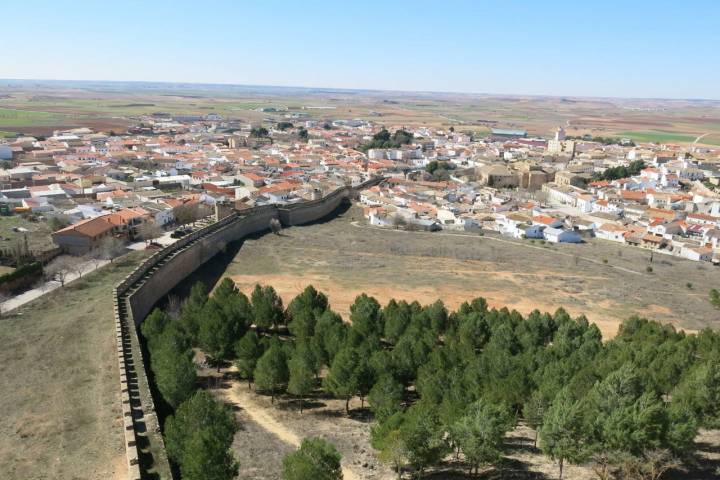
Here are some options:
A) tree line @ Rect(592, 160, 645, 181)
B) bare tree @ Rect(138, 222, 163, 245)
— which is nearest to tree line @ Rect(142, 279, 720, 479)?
bare tree @ Rect(138, 222, 163, 245)

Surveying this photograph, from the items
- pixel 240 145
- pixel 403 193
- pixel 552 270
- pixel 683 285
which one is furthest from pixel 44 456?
pixel 240 145

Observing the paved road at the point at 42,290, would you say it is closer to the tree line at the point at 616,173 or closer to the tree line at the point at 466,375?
the tree line at the point at 466,375

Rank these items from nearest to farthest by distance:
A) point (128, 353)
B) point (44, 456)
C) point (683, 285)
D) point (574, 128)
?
point (44, 456), point (128, 353), point (683, 285), point (574, 128)

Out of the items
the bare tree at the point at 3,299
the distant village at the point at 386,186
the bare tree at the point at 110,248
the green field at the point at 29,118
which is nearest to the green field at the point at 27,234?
the distant village at the point at 386,186

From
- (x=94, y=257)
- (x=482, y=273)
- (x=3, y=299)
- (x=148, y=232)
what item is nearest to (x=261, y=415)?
(x=3, y=299)

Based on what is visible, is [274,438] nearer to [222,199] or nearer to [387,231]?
[387,231]

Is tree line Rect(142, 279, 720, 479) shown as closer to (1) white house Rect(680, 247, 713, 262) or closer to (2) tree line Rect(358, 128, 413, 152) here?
(1) white house Rect(680, 247, 713, 262)
